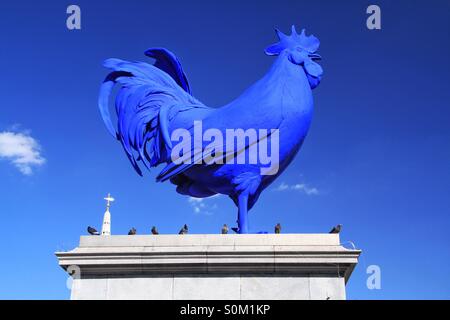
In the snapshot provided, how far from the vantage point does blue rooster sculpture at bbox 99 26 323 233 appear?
466 inches

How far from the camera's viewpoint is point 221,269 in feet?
34.8

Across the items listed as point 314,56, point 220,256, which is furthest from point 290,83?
point 220,256

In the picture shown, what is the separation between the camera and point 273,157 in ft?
38.9

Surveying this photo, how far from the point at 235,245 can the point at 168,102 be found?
12.9 ft

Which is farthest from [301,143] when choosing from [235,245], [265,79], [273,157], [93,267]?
[93,267]

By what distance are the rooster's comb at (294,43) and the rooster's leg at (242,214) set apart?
3.87 meters

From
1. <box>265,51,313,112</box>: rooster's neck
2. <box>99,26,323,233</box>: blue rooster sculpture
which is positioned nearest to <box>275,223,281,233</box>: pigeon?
<box>99,26,323,233</box>: blue rooster sculpture

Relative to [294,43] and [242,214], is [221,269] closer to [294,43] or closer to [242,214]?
[242,214]

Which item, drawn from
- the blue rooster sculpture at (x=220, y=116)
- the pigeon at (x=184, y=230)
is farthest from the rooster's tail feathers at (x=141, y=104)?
the pigeon at (x=184, y=230)

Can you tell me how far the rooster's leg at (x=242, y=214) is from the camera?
11.6m

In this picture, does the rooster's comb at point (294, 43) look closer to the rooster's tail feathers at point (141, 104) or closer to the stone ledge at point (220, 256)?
the rooster's tail feathers at point (141, 104)

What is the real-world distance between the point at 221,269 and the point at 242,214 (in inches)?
61.8
